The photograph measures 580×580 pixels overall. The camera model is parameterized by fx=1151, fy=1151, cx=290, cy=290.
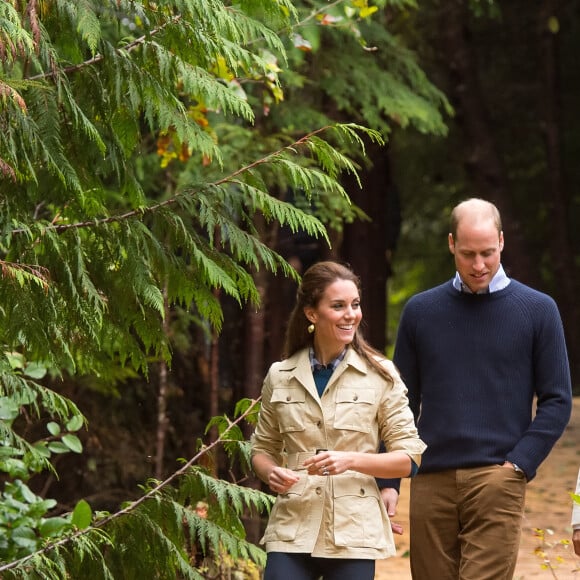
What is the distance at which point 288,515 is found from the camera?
4340 millimetres

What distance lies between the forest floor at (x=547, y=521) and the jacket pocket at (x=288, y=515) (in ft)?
7.25

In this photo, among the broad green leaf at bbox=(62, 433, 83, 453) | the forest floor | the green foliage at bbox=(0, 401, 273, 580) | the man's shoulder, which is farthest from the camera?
the forest floor

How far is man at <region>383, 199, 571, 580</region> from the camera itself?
16.2 feet

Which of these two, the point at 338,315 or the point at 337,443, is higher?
the point at 338,315

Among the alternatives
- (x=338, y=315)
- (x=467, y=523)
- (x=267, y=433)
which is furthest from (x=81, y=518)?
(x=467, y=523)

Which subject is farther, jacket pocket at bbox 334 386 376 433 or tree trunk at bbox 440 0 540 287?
tree trunk at bbox 440 0 540 287

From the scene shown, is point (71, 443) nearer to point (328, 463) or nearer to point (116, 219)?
point (116, 219)

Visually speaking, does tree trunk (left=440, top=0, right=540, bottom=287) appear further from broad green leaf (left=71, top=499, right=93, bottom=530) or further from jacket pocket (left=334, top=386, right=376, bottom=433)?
jacket pocket (left=334, top=386, right=376, bottom=433)

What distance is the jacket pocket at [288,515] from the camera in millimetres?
4293

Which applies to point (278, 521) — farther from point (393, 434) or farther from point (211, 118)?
point (211, 118)

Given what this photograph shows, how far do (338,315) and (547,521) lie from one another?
28.1 feet

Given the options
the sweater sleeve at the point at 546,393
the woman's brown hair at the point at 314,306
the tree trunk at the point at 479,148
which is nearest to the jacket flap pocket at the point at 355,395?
the woman's brown hair at the point at 314,306

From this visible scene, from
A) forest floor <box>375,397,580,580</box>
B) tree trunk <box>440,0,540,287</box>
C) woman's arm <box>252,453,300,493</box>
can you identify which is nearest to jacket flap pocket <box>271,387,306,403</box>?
woman's arm <box>252,453,300,493</box>

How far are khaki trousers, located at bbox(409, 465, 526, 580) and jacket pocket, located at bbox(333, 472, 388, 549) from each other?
0.71 m
